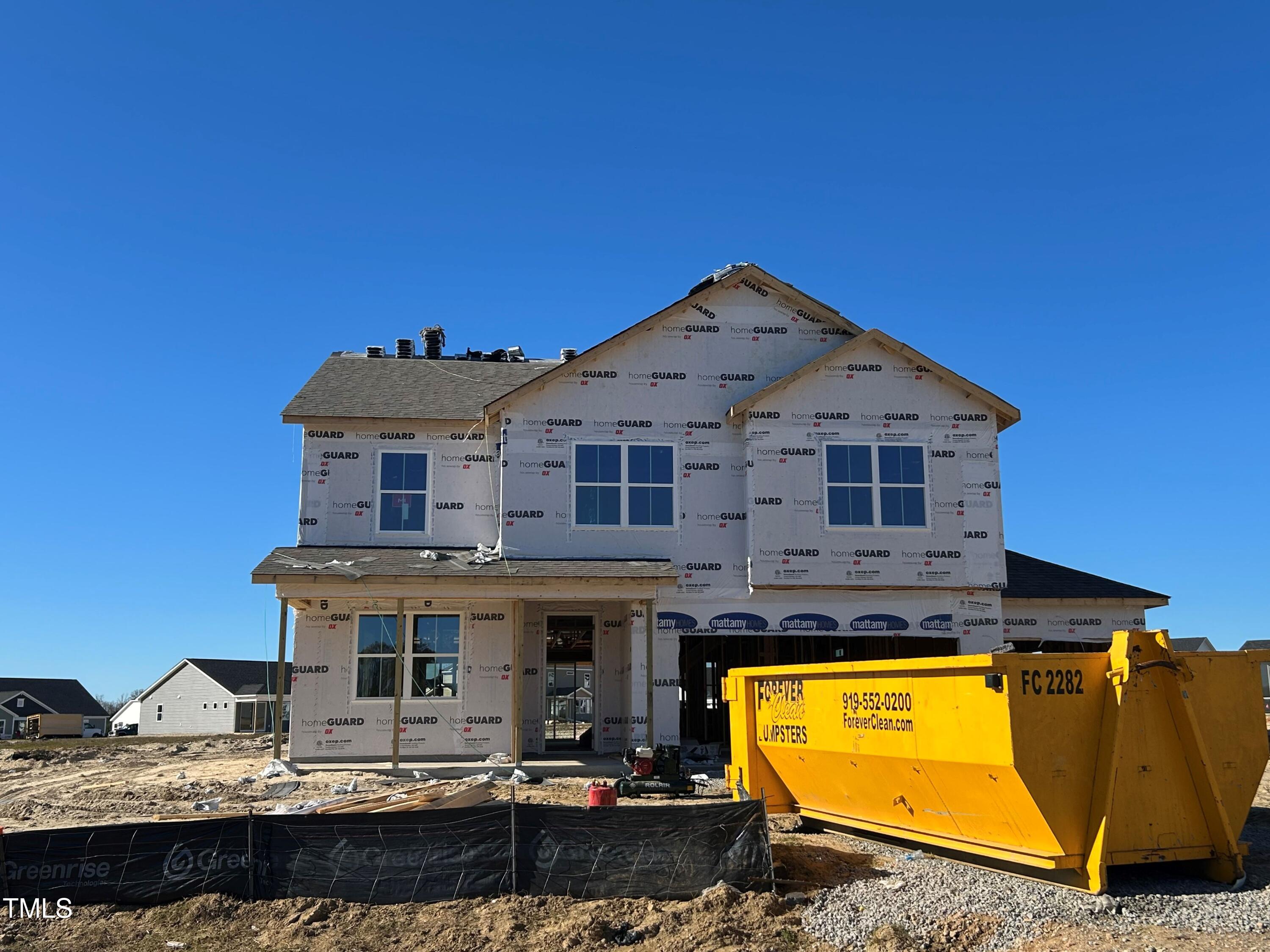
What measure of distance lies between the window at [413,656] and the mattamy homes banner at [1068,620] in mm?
11244

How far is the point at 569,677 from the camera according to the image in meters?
27.6

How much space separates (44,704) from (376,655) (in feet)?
207

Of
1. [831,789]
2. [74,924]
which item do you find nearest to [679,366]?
[831,789]

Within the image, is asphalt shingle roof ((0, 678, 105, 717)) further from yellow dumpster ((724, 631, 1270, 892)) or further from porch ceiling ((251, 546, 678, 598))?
yellow dumpster ((724, 631, 1270, 892))

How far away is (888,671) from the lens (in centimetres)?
1016

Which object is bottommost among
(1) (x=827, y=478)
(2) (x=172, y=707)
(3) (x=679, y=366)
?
(2) (x=172, y=707)

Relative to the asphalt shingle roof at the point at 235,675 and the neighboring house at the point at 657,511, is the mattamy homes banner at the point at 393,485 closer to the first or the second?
the neighboring house at the point at 657,511

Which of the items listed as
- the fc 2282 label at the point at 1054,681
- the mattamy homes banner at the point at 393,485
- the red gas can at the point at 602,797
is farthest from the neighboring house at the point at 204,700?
the fc 2282 label at the point at 1054,681

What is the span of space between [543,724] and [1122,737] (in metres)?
13.8

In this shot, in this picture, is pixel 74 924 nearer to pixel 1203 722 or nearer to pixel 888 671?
pixel 888 671

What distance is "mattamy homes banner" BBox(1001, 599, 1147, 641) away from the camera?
859 inches

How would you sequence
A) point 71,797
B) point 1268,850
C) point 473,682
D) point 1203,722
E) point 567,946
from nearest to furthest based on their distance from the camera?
point 567,946 → point 1203,722 → point 1268,850 → point 71,797 → point 473,682

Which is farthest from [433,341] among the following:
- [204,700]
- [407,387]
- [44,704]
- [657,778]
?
[44,704]

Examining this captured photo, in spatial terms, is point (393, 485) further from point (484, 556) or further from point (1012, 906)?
point (1012, 906)
